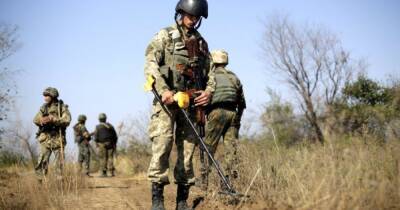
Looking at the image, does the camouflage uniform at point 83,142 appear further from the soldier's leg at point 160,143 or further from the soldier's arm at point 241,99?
the soldier's leg at point 160,143

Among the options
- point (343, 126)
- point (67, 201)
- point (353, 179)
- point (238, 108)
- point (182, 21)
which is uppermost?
point (182, 21)

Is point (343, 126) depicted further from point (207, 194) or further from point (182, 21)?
point (207, 194)

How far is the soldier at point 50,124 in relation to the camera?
8.34 m

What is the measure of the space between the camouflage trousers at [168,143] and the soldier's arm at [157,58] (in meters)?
0.26

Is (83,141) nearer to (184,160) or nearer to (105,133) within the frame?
(105,133)

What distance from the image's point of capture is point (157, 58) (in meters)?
4.61

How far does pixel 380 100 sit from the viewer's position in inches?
978

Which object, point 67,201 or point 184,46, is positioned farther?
point 67,201

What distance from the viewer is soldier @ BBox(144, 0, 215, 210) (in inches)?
177

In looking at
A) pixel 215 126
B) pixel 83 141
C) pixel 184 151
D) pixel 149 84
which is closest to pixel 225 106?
pixel 215 126

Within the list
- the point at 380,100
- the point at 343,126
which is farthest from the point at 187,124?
the point at 380,100

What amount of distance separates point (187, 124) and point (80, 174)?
441cm

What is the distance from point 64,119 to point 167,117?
4615 mm

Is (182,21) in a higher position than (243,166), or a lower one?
higher
